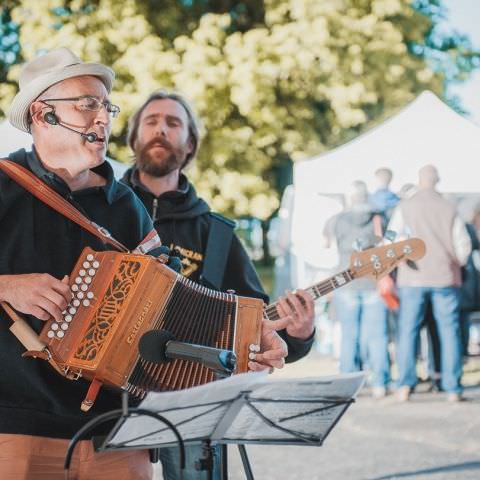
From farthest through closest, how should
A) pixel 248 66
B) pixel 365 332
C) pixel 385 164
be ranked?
pixel 248 66 → pixel 385 164 → pixel 365 332

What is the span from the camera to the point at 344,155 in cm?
945

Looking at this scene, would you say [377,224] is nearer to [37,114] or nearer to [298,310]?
[298,310]

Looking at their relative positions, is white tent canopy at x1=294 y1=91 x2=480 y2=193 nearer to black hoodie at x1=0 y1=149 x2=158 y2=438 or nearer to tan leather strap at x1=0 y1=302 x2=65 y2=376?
black hoodie at x1=0 y1=149 x2=158 y2=438

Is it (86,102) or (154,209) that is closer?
(86,102)

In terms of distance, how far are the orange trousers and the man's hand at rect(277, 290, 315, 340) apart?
0.74 meters

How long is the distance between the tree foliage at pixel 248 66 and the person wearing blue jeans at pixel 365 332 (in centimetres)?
579

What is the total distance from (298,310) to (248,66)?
1099 centimetres

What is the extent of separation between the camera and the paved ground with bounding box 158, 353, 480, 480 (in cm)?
554

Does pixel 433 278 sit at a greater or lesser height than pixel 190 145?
greater

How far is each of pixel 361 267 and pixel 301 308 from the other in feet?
3.93

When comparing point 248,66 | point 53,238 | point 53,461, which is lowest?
point 53,461

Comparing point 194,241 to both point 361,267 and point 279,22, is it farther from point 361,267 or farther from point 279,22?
point 279,22

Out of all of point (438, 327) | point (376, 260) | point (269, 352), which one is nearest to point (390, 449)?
point (438, 327)

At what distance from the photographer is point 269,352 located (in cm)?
226
